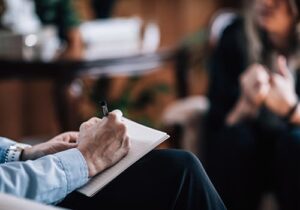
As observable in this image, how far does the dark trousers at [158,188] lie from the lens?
1.14 meters

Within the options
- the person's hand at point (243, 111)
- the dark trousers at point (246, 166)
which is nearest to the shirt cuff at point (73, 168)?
the dark trousers at point (246, 166)

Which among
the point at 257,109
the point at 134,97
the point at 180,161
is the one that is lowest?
the point at 134,97

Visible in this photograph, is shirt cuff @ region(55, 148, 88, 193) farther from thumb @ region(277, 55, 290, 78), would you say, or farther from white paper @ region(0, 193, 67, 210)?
thumb @ region(277, 55, 290, 78)

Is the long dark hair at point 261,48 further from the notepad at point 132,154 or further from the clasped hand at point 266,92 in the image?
the notepad at point 132,154

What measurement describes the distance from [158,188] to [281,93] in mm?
762

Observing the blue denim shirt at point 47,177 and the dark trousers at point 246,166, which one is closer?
the blue denim shirt at point 47,177

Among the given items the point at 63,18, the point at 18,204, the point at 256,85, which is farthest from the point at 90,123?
the point at 63,18

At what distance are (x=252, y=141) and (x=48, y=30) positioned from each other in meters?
0.88

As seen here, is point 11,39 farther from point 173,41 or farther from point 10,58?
point 173,41

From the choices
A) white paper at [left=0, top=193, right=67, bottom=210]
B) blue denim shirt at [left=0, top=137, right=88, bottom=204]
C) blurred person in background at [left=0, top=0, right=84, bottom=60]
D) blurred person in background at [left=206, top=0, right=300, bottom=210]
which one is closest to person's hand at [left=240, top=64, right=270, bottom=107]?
blurred person in background at [left=206, top=0, right=300, bottom=210]

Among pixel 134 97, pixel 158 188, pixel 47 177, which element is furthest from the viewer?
pixel 134 97

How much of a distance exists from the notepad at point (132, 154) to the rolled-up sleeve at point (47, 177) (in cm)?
2

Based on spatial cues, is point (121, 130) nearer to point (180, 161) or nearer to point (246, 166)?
point (180, 161)

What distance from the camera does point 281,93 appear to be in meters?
1.80
